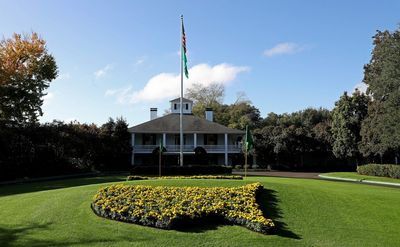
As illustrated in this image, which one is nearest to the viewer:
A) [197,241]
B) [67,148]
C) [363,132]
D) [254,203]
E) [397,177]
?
[197,241]

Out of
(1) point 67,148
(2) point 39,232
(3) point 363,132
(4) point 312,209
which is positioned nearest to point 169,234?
(2) point 39,232

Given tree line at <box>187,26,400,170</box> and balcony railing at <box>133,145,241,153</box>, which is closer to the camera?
tree line at <box>187,26,400,170</box>

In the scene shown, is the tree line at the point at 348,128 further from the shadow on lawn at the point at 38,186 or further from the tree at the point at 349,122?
the shadow on lawn at the point at 38,186

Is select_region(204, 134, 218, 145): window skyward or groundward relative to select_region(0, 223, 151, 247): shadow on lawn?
skyward

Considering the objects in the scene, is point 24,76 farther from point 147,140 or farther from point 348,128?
point 348,128

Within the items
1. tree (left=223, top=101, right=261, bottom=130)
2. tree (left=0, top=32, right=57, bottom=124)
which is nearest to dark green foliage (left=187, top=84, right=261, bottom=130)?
tree (left=223, top=101, right=261, bottom=130)

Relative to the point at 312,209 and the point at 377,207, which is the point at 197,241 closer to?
the point at 312,209

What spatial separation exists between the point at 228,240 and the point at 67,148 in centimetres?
3449

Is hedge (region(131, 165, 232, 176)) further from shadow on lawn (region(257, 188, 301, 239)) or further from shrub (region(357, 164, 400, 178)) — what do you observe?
shrub (region(357, 164, 400, 178))

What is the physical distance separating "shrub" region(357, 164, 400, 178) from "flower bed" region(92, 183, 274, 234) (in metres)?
26.2

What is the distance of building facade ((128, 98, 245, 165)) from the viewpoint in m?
51.8

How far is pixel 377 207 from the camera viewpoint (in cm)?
1398

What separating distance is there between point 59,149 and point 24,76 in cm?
906

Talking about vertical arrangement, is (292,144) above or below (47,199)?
above
